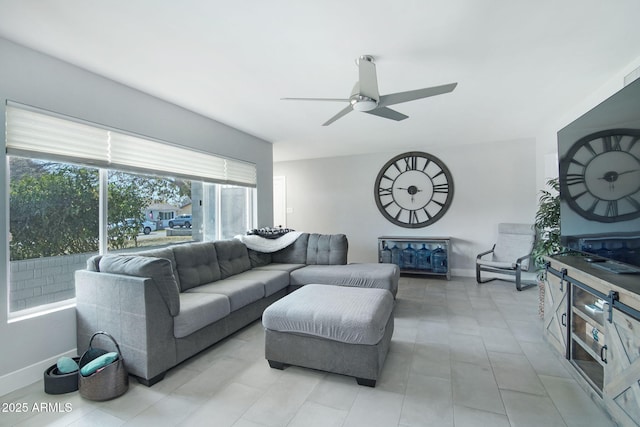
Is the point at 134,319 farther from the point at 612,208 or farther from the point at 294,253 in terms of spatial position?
the point at 612,208

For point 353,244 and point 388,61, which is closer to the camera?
point 388,61

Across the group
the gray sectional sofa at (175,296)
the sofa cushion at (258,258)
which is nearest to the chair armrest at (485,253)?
the gray sectional sofa at (175,296)

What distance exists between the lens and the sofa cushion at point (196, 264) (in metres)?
2.90

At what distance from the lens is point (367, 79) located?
217cm

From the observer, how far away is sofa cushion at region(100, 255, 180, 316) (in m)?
2.08

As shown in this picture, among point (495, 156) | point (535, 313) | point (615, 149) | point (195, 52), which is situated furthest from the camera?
point (495, 156)

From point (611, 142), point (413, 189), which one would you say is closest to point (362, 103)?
point (611, 142)

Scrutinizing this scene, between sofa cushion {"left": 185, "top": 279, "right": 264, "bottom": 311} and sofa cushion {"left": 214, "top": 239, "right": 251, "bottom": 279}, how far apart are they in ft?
0.83

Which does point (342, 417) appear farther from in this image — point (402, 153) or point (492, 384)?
point (402, 153)

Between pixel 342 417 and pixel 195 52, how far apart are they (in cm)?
265

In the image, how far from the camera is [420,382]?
2010 mm

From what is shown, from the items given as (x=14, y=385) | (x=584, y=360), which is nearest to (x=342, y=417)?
(x=584, y=360)

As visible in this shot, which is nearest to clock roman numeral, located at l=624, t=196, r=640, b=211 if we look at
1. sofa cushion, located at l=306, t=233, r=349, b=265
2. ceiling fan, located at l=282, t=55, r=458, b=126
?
ceiling fan, located at l=282, t=55, r=458, b=126

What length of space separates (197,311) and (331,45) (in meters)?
2.25
